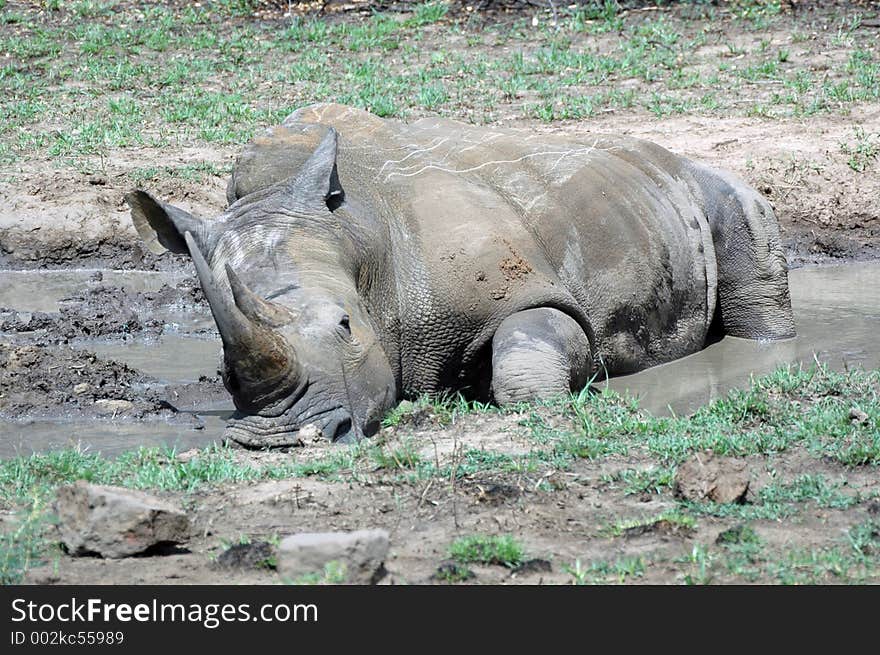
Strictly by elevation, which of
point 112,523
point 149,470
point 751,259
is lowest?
point 751,259

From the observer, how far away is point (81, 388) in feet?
23.4

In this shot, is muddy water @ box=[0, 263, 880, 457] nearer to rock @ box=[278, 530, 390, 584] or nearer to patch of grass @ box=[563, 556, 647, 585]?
patch of grass @ box=[563, 556, 647, 585]

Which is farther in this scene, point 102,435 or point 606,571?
point 102,435

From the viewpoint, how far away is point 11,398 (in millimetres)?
6984

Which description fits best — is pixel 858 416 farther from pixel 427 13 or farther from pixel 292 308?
pixel 427 13

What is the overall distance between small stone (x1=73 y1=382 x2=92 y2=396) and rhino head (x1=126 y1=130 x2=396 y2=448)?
36.6 inches

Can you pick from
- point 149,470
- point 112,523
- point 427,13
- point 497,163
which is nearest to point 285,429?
point 149,470

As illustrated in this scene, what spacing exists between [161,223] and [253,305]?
1.44m

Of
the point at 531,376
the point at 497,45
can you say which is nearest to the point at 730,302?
the point at 531,376

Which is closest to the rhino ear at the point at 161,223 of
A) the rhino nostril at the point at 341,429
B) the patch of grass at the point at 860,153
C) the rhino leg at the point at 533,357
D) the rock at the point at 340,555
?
the rhino nostril at the point at 341,429

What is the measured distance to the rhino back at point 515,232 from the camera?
667 centimetres
